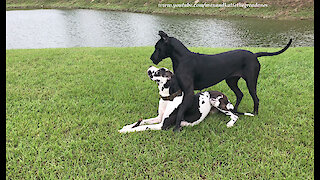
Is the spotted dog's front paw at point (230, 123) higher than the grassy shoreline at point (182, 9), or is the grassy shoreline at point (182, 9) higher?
the grassy shoreline at point (182, 9)

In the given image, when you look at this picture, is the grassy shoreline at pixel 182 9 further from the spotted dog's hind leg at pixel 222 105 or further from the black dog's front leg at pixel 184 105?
the black dog's front leg at pixel 184 105

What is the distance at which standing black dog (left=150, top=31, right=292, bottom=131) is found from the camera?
9.53 ft

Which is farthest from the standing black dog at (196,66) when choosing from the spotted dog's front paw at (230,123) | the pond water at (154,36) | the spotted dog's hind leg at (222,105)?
the pond water at (154,36)

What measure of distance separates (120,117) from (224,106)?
1.81 m

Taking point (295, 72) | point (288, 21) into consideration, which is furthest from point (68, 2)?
point (295, 72)

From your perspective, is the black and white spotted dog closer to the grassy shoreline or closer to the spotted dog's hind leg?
the spotted dog's hind leg

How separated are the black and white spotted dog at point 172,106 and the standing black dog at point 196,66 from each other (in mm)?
126

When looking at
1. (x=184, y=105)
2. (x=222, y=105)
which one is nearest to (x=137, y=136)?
(x=184, y=105)

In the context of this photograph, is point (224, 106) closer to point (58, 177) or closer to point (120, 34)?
point (58, 177)

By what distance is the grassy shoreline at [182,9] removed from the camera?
23711 millimetres

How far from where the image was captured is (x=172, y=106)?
10.3ft

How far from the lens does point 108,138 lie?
3.12 m

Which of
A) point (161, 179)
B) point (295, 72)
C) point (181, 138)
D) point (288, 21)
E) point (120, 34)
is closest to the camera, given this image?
point (161, 179)

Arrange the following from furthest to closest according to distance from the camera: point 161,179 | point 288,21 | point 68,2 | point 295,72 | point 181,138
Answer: point 68,2
point 288,21
point 295,72
point 181,138
point 161,179
